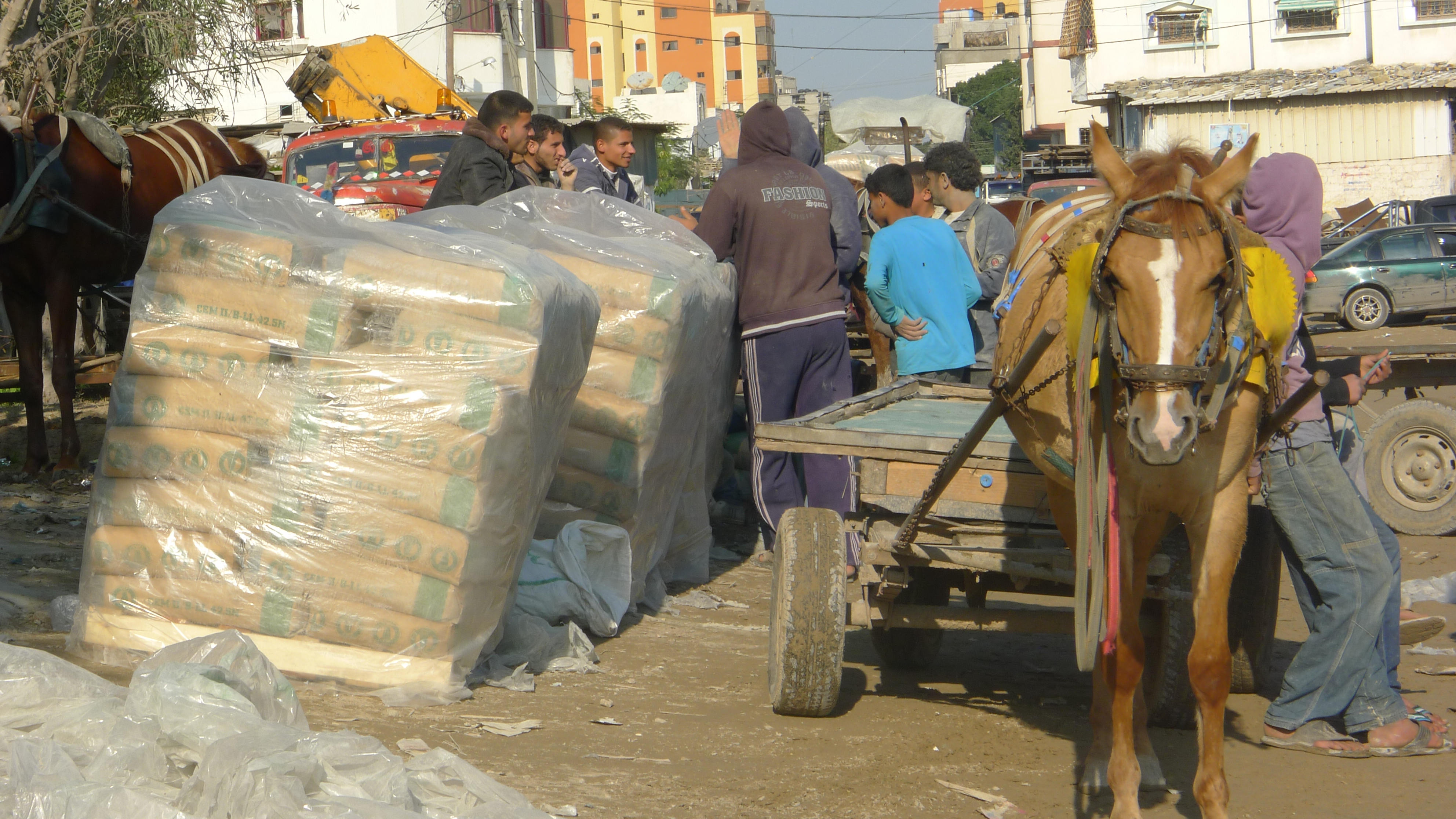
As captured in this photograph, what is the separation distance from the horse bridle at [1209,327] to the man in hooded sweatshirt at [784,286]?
3434 millimetres

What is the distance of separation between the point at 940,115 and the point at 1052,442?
92.4ft

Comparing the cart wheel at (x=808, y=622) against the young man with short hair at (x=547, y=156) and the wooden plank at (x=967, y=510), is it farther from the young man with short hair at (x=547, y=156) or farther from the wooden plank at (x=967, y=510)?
the young man with short hair at (x=547, y=156)

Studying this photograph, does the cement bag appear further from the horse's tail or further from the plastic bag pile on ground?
the horse's tail

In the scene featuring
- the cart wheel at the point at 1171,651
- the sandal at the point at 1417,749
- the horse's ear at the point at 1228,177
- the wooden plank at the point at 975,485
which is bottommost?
the sandal at the point at 1417,749

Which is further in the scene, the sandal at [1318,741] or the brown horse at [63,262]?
the brown horse at [63,262]

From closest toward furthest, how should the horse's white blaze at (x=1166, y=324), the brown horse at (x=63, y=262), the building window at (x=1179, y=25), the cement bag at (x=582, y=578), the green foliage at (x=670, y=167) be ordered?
the horse's white blaze at (x=1166, y=324)
the cement bag at (x=582, y=578)
the brown horse at (x=63, y=262)
the building window at (x=1179, y=25)
the green foliage at (x=670, y=167)

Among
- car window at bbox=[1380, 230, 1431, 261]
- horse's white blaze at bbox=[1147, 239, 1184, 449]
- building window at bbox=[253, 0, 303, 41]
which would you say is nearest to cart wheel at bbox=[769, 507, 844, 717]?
horse's white blaze at bbox=[1147, 239, 1184, 449]

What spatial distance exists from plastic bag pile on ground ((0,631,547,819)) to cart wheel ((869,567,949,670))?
2.51 m

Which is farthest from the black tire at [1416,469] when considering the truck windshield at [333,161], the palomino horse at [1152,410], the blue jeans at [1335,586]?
the truck windshield at [333,161]

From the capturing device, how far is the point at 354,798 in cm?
286

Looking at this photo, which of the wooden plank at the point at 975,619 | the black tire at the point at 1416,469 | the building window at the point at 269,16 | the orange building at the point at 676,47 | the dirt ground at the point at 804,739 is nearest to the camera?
the dirt ground at the point at 804,739

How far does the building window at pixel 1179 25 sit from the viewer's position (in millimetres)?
40875

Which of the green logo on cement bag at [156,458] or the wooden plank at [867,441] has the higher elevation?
the green logo on cement bag at [156,458]

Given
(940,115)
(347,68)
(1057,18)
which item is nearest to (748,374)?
(347,68)
